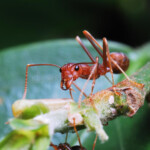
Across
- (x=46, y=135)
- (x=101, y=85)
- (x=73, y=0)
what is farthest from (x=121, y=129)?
(x=73, y=0)

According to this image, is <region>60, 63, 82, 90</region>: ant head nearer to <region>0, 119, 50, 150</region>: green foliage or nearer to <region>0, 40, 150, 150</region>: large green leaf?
<region>0, 40, 150, 150</region>: large green leaf

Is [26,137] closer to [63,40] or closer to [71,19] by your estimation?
[63,40]

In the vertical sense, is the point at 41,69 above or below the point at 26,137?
above

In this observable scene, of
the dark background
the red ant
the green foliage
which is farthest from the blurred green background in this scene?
the green foliage

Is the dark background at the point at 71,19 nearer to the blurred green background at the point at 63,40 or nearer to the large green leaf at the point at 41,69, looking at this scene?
the blurred green background at the point at 63,40

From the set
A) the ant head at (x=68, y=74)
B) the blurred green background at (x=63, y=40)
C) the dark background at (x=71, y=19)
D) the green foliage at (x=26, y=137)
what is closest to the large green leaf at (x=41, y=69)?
the blurred green background at (x=63, y=40)

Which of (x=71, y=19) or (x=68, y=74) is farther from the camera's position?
(x=71, y=19)

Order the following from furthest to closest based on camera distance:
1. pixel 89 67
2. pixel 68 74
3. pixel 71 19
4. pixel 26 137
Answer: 1. pixel 71 19
2. pixel 89 67
3. pixel 68 74
4. pixel 26 137

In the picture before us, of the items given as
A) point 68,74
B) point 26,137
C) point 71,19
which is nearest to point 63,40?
point 68,74
